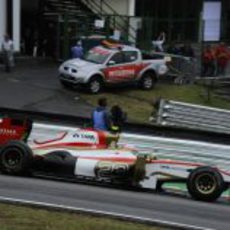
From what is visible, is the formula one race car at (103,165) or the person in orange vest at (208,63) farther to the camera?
the person in orange vest at (208,63)

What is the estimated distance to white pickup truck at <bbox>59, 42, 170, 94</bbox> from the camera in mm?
33625

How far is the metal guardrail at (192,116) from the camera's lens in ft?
94.7

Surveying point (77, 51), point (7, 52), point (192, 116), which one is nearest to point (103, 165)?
point (192, 116)

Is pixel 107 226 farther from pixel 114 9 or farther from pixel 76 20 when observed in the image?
pixel 114 9

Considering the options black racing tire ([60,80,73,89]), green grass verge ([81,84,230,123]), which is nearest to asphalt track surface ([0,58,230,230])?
green grass verge ([81,84,230,123])

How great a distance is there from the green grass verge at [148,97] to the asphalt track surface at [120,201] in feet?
50.0

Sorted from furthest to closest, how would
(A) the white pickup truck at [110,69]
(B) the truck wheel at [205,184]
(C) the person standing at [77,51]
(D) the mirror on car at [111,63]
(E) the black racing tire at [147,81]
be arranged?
(C) the person standing at [77,51] → (E) the black racing tire at [147,81] → (D) the mirror on car at [111,63] → (A) the white pickup truck at [110,69] → (B) the truck wheel at [205,184]

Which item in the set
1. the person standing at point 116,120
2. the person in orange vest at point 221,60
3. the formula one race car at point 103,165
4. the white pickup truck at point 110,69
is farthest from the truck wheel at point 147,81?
the formula one race car at point 103,165

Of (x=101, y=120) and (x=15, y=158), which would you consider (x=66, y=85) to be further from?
(x=15, y=158)

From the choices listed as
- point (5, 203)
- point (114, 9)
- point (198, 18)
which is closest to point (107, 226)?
point (5, 203)

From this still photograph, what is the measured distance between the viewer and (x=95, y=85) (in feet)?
111

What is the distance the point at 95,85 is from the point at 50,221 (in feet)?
74.7

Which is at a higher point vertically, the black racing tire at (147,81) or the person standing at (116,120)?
the person standing at (116,120)

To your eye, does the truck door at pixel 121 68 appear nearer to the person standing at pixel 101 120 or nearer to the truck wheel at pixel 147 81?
the truck wheel at pixel 147 81
